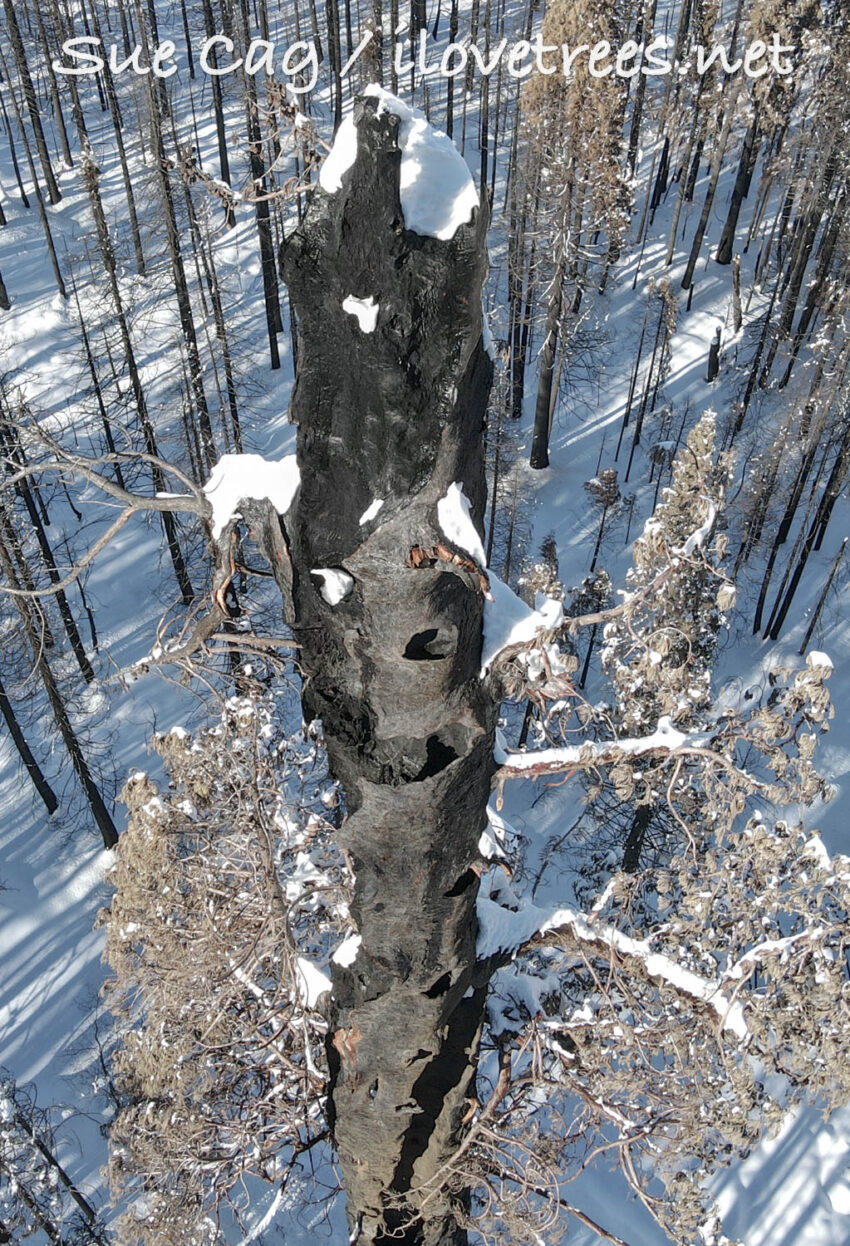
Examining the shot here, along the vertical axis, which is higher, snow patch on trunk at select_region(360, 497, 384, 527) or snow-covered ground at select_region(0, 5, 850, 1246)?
snow patch on trunk at select_region(360, 497, 384, 527)

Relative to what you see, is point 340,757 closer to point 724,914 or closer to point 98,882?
point 724,914

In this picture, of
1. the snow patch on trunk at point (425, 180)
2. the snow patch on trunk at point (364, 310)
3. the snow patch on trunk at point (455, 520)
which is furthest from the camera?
the snow patch on trunk at point (455, 520)

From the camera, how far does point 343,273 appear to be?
240 cm

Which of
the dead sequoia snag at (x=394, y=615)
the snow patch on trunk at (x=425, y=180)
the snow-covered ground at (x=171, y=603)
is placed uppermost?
the snow patch on trunk at (x=425, y=180)

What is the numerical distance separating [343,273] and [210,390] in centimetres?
2304

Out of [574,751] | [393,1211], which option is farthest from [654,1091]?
[574,751]

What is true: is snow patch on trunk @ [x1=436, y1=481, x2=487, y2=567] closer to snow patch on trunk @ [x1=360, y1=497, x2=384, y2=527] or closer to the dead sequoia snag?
the dead sequoia snag

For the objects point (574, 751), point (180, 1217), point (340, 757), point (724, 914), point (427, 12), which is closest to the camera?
point (340, 757)

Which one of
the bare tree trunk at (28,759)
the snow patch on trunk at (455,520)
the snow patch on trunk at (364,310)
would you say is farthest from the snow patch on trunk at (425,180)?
the bare tree trunk at (28,759)

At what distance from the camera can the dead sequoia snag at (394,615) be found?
7.76 ft

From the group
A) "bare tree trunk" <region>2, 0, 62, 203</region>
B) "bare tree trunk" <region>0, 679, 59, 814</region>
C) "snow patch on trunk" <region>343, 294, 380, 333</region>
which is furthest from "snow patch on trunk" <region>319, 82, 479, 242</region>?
"bare tree trunk" <region>2, 0, 62, 203</region>

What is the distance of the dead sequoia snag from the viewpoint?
2.37 metres

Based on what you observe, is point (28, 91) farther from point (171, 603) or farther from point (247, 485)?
point (247, 485)

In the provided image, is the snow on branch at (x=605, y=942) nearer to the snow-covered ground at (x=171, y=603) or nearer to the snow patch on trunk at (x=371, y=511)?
the snow patch on trunk at (x=371, y=511)
